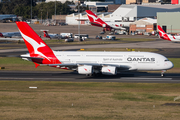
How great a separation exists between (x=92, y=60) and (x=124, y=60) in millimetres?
5303

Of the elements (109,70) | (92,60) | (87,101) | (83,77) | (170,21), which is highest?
(170,21)

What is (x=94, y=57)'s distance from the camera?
47.5 m

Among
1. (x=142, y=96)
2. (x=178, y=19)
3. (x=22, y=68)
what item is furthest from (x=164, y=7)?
(x=142, y=96)

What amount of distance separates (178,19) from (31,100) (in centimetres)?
13253

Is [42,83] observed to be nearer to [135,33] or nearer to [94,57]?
[94,57]

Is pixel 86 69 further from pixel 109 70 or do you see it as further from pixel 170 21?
pixel 170 21

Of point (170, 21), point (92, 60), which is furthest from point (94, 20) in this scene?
point (92, 60)

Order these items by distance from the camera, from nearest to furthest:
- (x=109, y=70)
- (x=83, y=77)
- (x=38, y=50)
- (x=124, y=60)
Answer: (x=109, y=70)
(x=124, y=60)
(x=83, y=77)
(x=38, y=50)

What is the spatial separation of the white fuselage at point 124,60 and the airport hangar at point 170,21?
4300 inches

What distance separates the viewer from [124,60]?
46.8m

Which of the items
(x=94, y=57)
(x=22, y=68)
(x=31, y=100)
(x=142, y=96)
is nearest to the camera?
(x=31, y=100)

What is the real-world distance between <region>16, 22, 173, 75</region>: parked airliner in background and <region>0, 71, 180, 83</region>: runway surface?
1.38 meters

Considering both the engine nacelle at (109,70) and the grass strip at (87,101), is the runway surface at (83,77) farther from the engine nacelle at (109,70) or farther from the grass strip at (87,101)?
the grass strip at (87,101)

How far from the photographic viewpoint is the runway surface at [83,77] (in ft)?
147
